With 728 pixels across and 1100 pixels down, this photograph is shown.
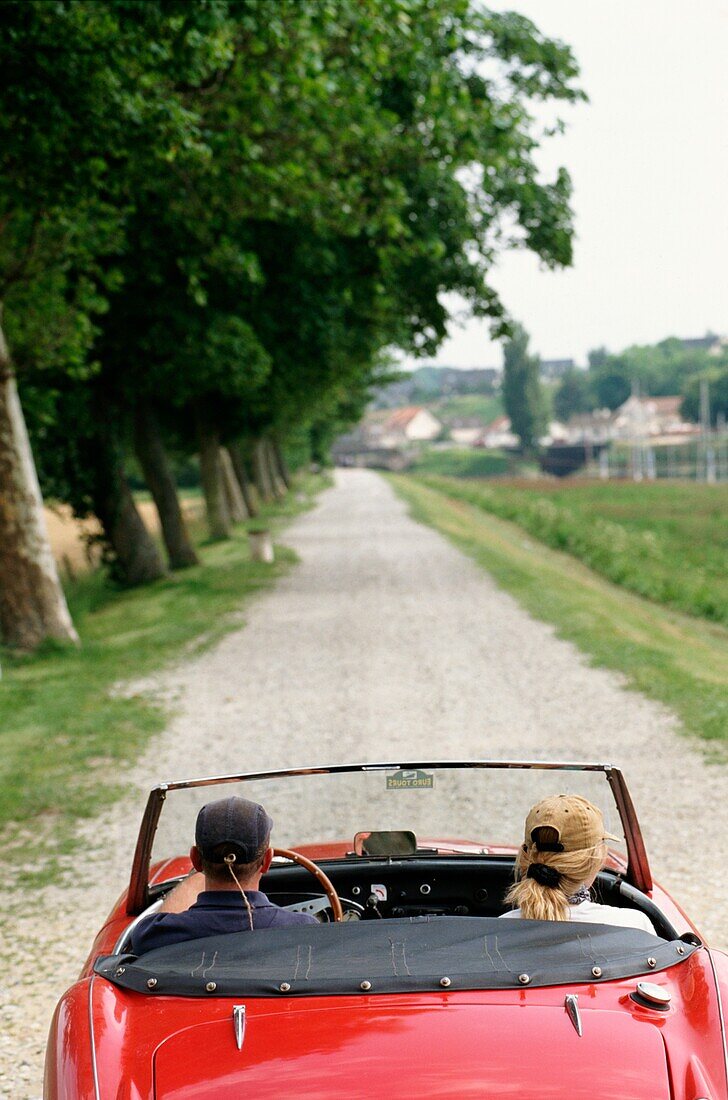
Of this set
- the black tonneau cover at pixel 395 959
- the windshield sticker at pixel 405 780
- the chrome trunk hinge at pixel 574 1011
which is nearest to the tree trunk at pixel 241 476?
the windshield sticker at pixel 405 780

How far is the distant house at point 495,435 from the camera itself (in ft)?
479

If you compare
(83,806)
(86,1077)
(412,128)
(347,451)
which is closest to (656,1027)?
(86,1077)

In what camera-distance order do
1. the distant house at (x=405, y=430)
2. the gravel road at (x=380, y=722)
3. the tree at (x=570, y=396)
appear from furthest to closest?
the distant house at (x=405, y=430) → the tree at (x=570, y=396) → the gravel road at (x=380, y=722)

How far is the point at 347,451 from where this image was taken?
16925 cm

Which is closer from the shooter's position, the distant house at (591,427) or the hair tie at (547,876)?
the hair tie at (547,876)

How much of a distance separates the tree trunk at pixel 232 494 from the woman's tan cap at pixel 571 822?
118 feet

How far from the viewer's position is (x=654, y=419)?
233 feet

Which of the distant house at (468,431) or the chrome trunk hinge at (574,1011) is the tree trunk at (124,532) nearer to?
the chrome trunk hinge at (574,1011)

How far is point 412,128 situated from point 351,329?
5.87 meters

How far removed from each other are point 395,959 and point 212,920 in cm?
52

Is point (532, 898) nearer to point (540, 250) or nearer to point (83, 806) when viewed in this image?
point (83, 806)

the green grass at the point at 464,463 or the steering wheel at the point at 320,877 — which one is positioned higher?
the steering wheel at the point at 320,877

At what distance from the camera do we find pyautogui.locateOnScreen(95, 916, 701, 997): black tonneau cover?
2777 millimetres

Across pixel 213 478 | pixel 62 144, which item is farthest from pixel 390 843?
pixel 213 478
